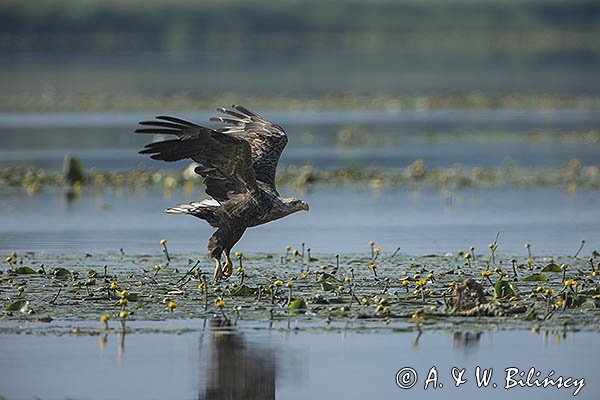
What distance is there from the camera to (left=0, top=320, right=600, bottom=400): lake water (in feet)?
30.6

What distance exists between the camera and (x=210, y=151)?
12.9 meters

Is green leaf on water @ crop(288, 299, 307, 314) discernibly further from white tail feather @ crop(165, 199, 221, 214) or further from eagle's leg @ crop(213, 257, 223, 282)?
white tail feather @ crop(165, 199, 221, 214)

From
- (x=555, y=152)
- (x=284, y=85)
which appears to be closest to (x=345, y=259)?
(x=555, y=152)

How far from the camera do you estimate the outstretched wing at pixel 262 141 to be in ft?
46.0

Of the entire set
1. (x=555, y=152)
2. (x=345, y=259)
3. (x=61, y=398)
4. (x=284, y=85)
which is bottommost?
(x=61, y=398)

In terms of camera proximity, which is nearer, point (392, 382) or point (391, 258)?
point (392, 382)

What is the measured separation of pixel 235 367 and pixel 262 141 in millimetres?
4855

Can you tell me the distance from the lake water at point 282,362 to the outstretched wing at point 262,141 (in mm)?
3160

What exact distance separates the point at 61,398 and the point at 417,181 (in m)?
12.6

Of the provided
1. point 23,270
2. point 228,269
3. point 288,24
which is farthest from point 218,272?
point 288,24

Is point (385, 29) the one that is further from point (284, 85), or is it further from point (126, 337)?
point (126, 337)

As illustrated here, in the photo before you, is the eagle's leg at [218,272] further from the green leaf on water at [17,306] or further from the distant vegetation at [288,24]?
the distant vegetation at [288,24]

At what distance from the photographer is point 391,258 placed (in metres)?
14.2

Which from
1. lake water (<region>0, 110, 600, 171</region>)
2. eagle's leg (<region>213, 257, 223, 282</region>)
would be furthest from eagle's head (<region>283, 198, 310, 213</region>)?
lake water (<region>0, 110, 600, 171</region>)
